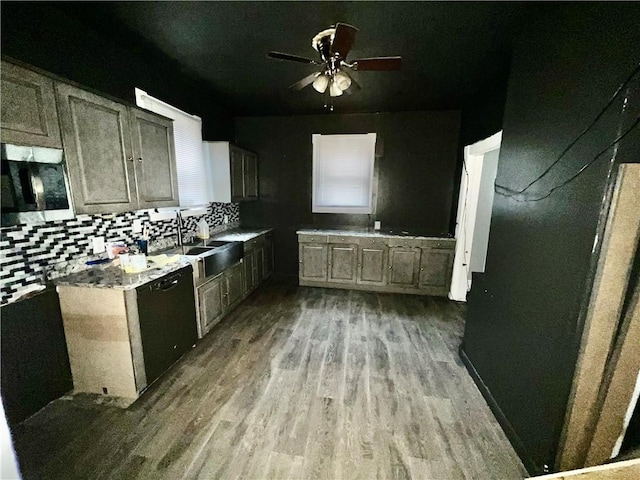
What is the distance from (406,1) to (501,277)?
2.06 meters

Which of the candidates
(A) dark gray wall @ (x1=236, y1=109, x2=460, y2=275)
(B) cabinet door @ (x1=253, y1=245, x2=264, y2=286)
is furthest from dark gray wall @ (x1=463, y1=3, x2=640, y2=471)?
(B) cabinet door @ (x1=253, y1=245, x2=264, y2=286)

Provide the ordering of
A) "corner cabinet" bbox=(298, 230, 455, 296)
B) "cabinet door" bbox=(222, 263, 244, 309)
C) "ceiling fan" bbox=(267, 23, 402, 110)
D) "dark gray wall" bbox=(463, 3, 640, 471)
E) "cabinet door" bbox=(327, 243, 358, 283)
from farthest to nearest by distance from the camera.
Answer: "cabinet door" bbox=(327, 243, 358, 283), "corner cabinet" bbox=(298, 230, 455, 296), "cabinet door" bbox=(222, 263, 244, 309), "ceiling fan" bbox=(267, 23, 402, 110), "dark gray wall" bbox=(463, 3, 640, 471)

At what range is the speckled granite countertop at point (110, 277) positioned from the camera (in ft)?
6.38

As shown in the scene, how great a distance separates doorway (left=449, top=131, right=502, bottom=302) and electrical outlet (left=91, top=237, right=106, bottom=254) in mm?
4172

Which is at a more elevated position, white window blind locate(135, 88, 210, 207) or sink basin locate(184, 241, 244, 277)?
white window blind locate(135, 88, 210, 207)

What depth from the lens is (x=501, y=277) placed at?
6.63 feet

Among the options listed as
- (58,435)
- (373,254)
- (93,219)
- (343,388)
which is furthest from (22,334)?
(373,254)

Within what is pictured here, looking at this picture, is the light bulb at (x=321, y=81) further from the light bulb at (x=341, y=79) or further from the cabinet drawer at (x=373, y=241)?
the cabinet drawer at (x=373, y=241)

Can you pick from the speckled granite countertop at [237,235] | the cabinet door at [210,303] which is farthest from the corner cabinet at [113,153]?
the speckled granite countertop at [237,235]

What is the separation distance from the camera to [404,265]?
13.8 ft

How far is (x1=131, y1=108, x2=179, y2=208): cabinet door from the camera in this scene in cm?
231

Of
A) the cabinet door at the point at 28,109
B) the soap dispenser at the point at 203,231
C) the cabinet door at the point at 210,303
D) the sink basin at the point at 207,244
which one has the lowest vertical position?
the cabinet door at the point at 210,303

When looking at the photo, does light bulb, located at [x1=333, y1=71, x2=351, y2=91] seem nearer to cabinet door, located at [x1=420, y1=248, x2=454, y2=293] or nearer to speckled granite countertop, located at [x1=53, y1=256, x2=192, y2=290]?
speckled granite countertop, located at [x1=53, y1=256, x2=192, y2=290]

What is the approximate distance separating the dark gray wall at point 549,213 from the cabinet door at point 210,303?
8.82 ft
